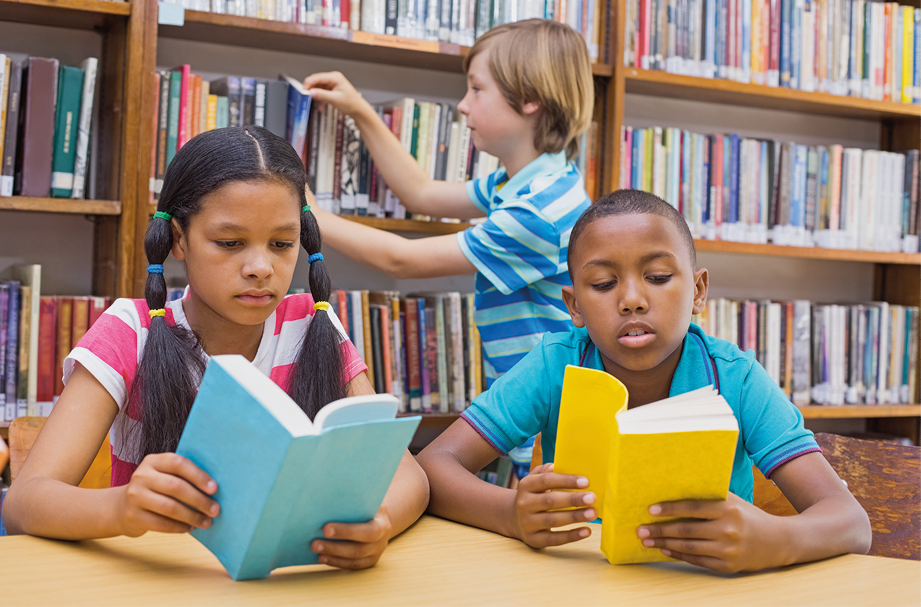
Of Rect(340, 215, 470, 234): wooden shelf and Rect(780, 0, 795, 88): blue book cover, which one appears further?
Rect(780, 0, 795, 88): blue book cover

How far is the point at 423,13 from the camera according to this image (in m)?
2.04

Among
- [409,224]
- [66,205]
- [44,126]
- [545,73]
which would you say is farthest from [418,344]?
[44,126]

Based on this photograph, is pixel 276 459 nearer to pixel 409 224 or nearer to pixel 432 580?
pixel 432 580

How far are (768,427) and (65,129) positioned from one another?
1.56 meters

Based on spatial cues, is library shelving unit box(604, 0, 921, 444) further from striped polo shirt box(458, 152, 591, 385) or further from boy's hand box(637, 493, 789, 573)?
boy's hand box(637, 493, 789, 573)

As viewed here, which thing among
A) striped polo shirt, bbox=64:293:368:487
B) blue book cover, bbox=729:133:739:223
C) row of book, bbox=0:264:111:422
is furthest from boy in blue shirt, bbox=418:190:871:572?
blue book cover, bbox=729:133:739:223

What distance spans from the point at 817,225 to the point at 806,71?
47 cm

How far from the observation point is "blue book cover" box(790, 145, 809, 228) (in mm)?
2459

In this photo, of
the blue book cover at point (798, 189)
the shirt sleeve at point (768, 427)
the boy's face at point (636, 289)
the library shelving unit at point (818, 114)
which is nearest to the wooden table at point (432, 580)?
the shirt sleeve at point (768, 427)

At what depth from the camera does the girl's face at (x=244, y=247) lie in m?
1.00

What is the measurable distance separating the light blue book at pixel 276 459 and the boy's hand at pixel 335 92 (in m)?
1.36

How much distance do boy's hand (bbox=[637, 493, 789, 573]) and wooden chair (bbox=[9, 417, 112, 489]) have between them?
0.77 m

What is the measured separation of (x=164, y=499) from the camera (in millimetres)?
669

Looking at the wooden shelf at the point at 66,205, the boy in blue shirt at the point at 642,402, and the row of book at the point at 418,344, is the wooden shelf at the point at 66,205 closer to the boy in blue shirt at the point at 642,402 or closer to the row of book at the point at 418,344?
the row of book at the point at 418,344
